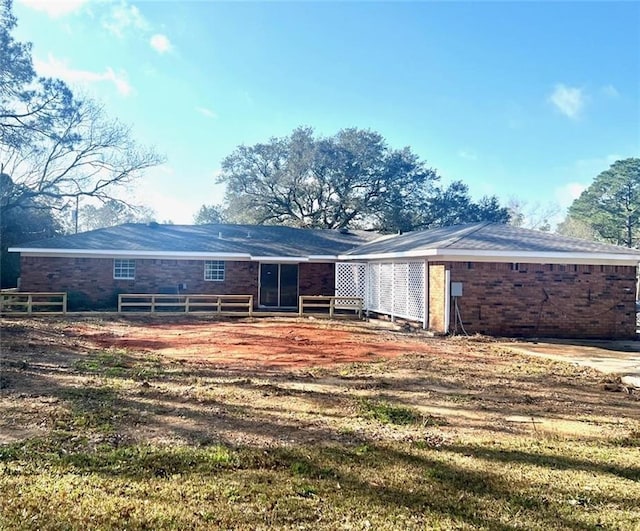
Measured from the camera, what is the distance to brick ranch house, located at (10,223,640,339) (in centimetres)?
1219

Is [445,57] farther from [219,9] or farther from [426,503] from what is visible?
[426,503]

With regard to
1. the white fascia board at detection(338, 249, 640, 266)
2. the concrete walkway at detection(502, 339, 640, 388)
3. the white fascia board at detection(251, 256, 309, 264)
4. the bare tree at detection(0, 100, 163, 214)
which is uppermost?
the bare tree at detection(0, 100, 163, 214)

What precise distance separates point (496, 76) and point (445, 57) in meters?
3.86

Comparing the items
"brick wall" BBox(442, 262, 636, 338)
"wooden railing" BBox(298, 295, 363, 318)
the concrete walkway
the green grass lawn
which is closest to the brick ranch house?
"brick wall" BBox(442, 262, 636, 338)

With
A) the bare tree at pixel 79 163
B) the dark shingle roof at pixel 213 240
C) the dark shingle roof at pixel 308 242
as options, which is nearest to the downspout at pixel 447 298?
the dark shingle roof at pixel 308 242

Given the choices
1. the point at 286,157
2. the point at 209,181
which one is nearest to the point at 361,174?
the point at 286,157

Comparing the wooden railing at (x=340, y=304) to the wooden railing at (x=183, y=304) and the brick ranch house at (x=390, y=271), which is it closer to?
the brick ranch house at (x=390, y=271)

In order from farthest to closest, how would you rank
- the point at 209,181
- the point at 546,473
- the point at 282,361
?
1. the point at 209,181
2. the point at 282,361
3. the point at 546,473

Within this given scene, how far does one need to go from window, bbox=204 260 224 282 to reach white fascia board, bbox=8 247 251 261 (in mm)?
309

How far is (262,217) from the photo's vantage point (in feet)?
118

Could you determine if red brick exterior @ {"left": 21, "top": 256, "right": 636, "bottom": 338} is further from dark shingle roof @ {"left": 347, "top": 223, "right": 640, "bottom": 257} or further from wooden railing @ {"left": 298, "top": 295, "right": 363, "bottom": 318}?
wooden railing @ {"left": 298, "top": 295, "right": 363, "bottom": 318}

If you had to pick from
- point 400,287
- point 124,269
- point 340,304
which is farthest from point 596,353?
point 124,269

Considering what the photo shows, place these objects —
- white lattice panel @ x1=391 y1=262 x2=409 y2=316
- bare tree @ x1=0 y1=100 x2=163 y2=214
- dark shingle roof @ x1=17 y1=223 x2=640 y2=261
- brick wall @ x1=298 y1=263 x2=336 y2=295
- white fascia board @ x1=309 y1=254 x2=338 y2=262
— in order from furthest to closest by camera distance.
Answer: bare tree @ x1=0 y1=100 x2=163 y2=214 → brick wall @ x1=298 y1=263 x2=336 y2=295 → white fascia board @ x1=309 y1=254 x2=338 y2=262 → white lattice panel @ x1=391 y1=262 x2=409 y2=316 → dark shingle roof @ x1=17 y1=223 x2=640 y2=261

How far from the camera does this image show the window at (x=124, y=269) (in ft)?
60.6
